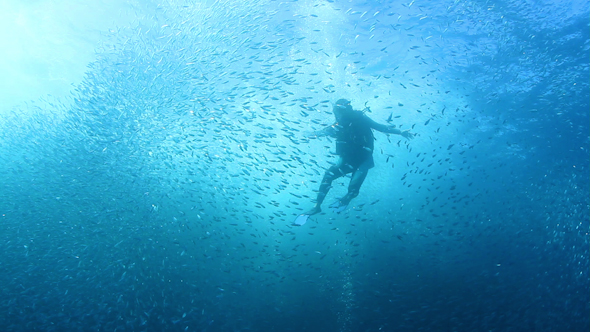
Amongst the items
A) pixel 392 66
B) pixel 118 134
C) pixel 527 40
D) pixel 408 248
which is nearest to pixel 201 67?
pixel 118 134

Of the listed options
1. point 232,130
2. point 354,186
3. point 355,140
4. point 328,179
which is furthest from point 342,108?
point 232,130

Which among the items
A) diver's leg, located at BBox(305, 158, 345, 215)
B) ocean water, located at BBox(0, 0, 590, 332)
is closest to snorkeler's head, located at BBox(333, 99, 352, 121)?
ocean water, located at BBox(0, 0, 590, 332)

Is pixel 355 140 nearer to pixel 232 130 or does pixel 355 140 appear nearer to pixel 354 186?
pixel 354 186

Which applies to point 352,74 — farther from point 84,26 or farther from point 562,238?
point 562,238

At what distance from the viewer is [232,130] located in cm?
1095

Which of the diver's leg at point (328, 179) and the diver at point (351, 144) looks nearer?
the diver at point (351, 144)

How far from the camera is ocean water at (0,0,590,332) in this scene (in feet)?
38.8

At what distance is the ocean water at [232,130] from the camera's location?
11.8 m

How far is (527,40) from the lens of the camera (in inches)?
521

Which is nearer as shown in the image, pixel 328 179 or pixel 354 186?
pixel 354 186

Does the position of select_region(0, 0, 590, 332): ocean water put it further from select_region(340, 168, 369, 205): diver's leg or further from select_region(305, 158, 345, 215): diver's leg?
select_region(340, 168, 369, 205): diver's leg

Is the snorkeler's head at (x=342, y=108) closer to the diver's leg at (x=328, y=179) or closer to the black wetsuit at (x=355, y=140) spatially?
the black wetsuit at (x=355, y=140)

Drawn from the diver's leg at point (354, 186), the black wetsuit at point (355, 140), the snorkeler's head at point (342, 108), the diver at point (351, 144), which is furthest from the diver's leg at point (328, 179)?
the snorkeler's head at point (342, 108)

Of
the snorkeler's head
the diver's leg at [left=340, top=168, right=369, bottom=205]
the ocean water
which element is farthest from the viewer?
the ocean water
